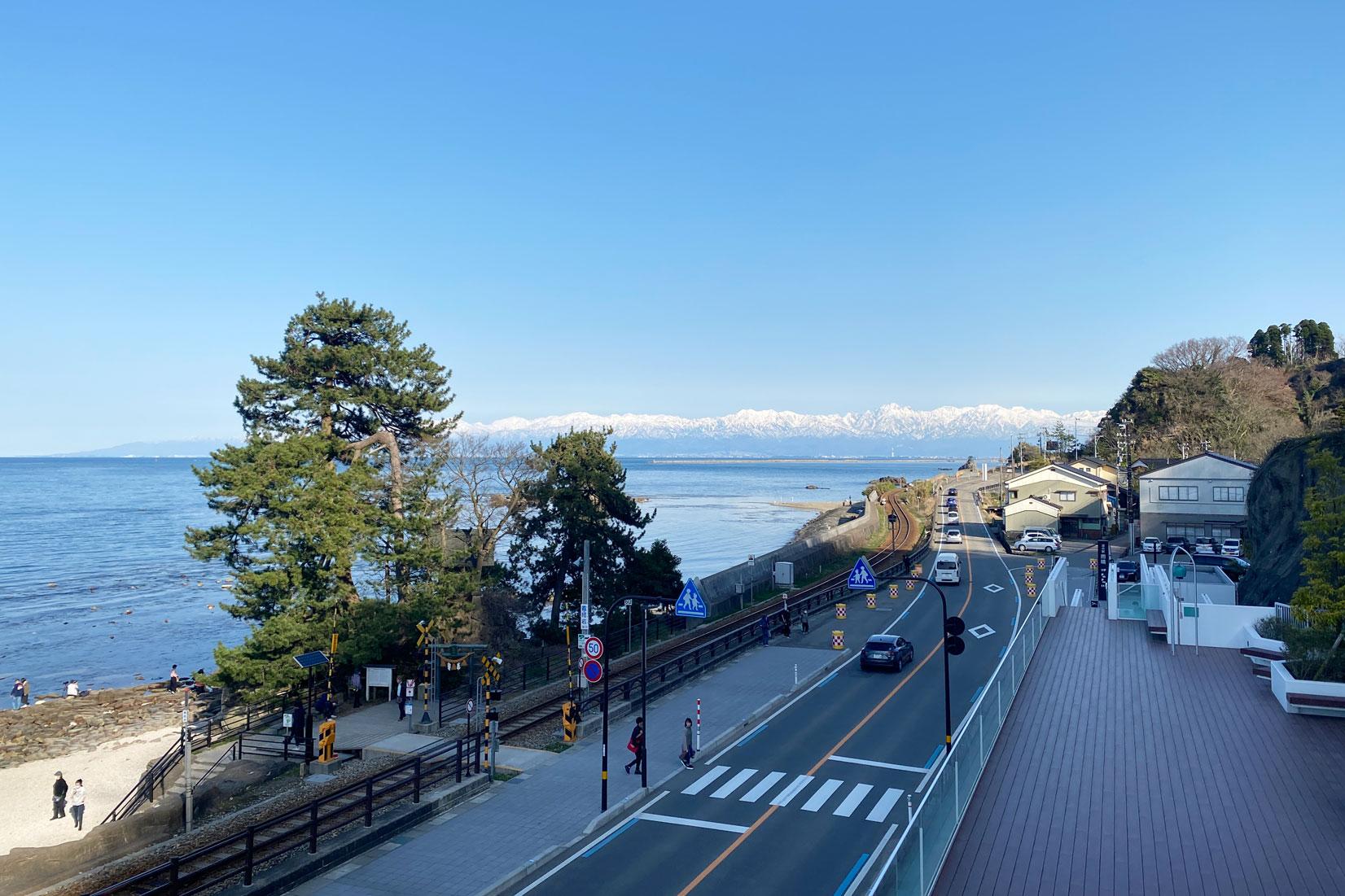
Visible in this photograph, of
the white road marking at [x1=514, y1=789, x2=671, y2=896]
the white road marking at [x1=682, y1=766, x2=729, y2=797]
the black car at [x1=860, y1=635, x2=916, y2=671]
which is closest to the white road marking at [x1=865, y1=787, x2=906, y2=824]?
the white road marking at [x1=682, y1=766, x2=729, y2=797]

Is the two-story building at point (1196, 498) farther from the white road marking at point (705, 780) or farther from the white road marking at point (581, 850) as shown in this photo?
the white road marking at point (581, 850)

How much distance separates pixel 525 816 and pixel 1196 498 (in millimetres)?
65235

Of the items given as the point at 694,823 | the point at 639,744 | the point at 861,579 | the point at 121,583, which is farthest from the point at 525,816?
the point at 121,583

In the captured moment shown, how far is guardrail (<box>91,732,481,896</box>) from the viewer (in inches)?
568

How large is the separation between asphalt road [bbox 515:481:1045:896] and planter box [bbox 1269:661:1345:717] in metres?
7.99

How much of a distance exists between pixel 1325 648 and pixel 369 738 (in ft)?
86.6

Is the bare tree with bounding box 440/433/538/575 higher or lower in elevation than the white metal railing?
higher

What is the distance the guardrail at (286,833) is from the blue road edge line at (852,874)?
9.33 meters

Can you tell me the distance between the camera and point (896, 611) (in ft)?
147

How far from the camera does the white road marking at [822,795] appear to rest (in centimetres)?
1836

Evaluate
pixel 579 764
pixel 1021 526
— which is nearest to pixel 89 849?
pixel 579 764

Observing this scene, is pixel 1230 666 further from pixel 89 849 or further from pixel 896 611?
pixel 89 849

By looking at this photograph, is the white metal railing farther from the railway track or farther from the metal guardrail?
the railway track

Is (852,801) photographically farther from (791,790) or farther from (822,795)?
(791,790)
